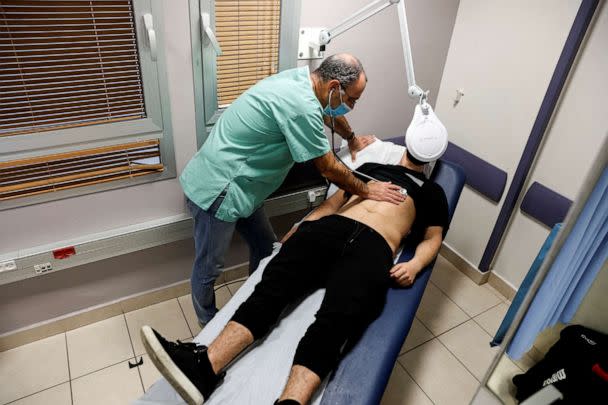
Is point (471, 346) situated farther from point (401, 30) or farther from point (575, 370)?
point (401, 30)

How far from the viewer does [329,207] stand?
6.82 feet

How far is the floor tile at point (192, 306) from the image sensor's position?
2329 mm

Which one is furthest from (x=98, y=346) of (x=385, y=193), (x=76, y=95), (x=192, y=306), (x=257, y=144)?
(x=385, y=193)

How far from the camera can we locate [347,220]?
1883mm

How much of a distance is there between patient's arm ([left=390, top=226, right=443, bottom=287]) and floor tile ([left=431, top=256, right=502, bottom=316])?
0.85 m

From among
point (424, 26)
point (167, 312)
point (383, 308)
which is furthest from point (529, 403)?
point (424, 26)

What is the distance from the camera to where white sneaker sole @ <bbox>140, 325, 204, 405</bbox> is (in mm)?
1276

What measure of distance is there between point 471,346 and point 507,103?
4.43ft

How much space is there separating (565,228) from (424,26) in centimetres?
208

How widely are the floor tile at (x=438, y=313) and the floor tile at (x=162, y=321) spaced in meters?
1.33

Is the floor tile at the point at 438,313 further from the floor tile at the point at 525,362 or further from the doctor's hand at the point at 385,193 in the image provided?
the doctor's hand at the point at 385,193

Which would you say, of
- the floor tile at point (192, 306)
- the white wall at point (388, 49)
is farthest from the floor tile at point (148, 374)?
the white wall at point (388, 49)

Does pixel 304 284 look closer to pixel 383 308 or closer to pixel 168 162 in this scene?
pixel 383 308

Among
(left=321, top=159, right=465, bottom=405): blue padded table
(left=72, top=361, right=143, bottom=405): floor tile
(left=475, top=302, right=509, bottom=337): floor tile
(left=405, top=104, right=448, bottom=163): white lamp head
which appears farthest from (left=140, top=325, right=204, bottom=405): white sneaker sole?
(left=475, top=302, right=509, bottom=337): floor tile
